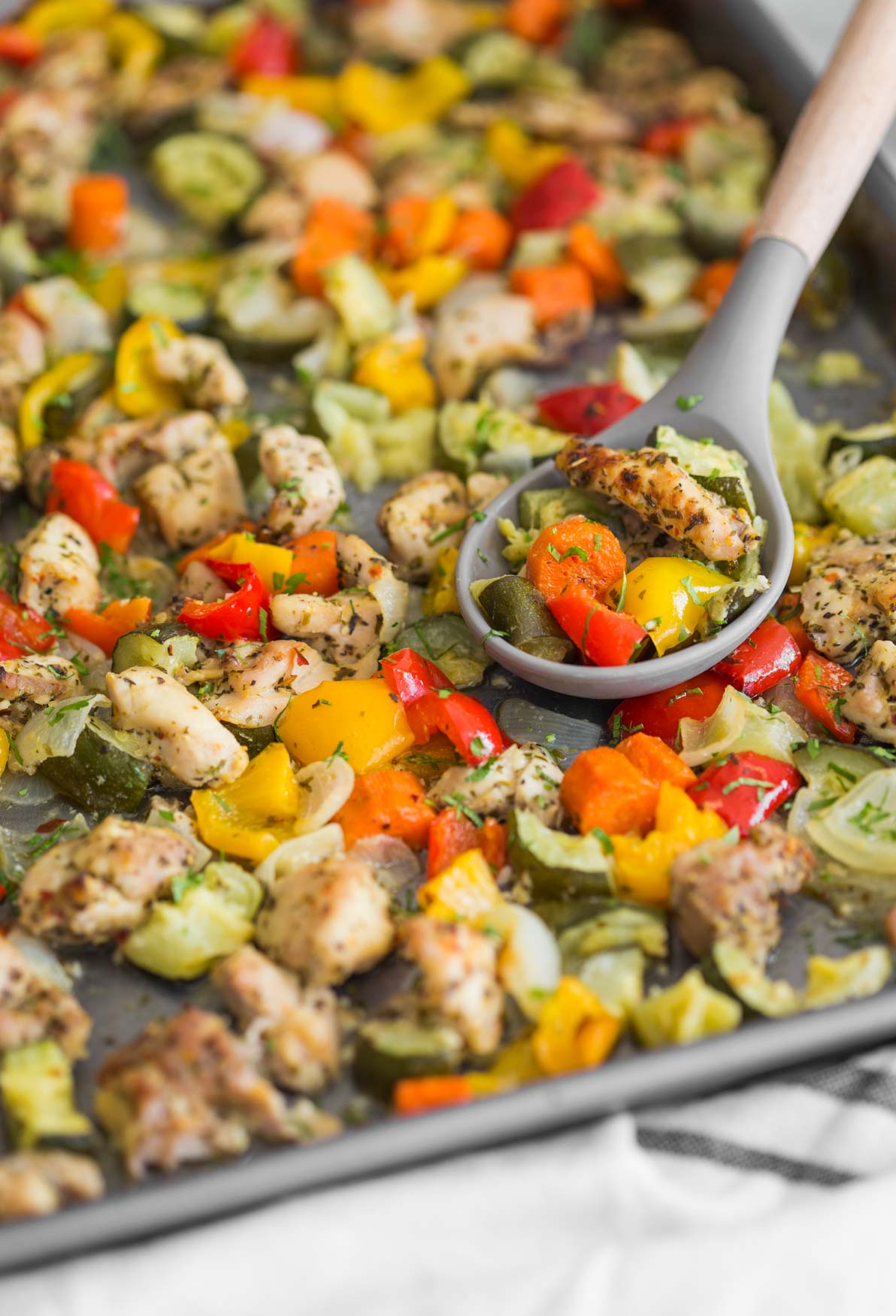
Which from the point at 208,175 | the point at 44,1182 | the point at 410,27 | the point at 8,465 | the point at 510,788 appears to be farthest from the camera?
the point at 410,27

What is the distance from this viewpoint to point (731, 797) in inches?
102

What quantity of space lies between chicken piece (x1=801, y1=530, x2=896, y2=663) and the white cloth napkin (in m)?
1.04

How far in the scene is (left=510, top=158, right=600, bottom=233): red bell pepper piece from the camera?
4.01 m

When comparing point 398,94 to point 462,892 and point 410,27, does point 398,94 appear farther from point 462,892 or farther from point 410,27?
point 462,892

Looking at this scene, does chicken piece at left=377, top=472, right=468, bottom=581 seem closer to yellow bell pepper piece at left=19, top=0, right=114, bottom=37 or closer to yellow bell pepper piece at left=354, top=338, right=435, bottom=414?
yellow bell pepper piece at left=354, top=338, right=435, bottom=414

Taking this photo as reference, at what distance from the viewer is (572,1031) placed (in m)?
2.28

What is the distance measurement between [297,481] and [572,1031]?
1508 millimetres

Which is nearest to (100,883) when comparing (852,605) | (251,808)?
(251,808)

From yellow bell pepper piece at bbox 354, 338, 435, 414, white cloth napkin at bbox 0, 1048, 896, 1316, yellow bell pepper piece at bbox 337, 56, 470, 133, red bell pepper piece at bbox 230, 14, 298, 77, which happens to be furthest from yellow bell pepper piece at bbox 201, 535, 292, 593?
red bell pepper piece at bbox 230, 14, 298, 77

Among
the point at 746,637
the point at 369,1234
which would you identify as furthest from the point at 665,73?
the point at 369,1234

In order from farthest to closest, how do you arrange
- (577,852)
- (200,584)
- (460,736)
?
(200,584), (460,736), (577,852)

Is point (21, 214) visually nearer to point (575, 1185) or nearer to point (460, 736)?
point (460, 736)

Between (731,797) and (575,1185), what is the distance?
0.81 meters

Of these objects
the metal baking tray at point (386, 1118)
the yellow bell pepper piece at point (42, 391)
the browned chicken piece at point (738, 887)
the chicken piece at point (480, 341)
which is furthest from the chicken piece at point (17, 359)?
the browned chicken piece at point (738, 887)
